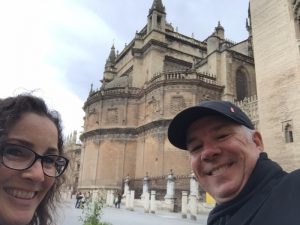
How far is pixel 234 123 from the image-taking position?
1823 mm

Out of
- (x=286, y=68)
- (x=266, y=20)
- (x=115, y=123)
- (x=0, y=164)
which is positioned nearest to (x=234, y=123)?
(x=0, y=164)

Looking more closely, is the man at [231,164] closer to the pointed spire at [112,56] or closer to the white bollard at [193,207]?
the white bollard at [193,207]

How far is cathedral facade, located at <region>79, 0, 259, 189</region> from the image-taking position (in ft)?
88.8

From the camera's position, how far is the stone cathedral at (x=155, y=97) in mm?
27031

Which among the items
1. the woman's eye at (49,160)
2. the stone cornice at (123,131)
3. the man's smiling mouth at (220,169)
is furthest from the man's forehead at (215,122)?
the stone cornice at (123,131)

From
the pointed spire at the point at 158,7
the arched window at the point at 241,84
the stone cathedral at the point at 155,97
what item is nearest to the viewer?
the stone cathedral at the point at 155,97

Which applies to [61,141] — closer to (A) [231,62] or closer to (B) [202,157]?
(B) [202,157]

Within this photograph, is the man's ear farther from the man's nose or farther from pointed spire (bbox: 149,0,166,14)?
pointed spire (bbox: 149,0,166,14)

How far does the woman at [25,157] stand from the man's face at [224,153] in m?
0.87

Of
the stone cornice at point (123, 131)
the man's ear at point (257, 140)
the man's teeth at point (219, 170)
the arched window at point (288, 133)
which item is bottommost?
the man's teeth at point (219, 170)

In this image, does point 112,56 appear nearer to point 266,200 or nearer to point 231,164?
point 231,164

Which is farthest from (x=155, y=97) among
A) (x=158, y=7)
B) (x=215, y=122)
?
(x=215, y=122)

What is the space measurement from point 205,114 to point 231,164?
32cm

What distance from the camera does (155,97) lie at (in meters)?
28.5
